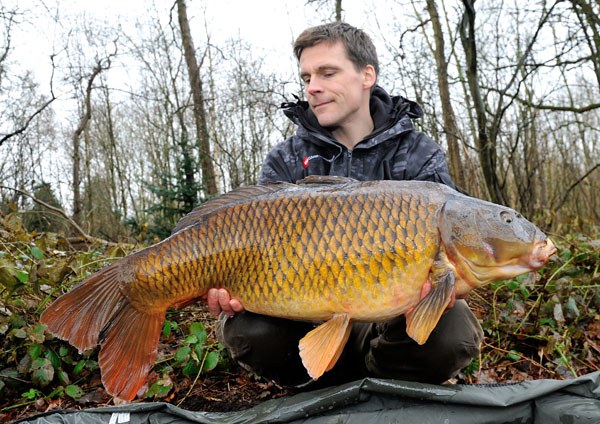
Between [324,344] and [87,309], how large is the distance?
674 millimetres

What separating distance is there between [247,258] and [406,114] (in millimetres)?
1080

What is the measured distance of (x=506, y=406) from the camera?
141 cm

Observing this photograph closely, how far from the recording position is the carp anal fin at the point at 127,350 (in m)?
1.45

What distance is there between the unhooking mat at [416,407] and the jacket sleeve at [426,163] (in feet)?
2.89

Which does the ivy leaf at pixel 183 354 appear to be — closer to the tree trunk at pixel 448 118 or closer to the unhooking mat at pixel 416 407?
the unhooking mat at pixel 416 407

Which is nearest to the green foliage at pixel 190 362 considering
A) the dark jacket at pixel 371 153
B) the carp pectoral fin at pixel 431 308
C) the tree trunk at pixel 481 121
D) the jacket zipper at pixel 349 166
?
the dark jacket at pixel 371 153

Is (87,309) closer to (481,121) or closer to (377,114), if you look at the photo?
(377,114)

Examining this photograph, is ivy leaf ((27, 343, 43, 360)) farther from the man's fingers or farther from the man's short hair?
the man's short hair

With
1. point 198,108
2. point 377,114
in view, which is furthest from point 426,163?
point 198,108

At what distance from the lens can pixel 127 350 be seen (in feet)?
4.85

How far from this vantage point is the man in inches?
67.4

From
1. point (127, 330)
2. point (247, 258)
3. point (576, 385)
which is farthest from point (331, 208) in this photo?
point (576, 385)

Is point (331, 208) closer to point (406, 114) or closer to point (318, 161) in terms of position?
point (318, 161)

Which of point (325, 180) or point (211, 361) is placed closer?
point (325, 180)
